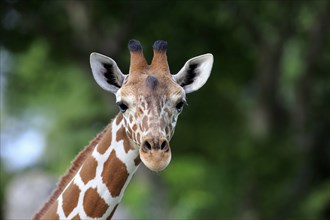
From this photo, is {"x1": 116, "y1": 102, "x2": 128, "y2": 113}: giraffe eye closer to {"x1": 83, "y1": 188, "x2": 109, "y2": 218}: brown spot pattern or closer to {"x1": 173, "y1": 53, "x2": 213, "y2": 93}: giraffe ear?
{"x1": 173, "y1": 53, "x2": 213, "y2": 93}: giraffe ear

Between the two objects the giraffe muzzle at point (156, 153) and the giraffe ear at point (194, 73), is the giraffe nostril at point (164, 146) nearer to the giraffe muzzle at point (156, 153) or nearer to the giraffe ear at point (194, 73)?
the giraffe muzzle at point (156, 153)

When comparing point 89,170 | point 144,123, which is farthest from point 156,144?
point 89,170

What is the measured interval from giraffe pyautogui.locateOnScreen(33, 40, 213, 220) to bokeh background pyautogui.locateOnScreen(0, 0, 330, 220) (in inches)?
414

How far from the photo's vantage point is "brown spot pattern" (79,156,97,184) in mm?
7905

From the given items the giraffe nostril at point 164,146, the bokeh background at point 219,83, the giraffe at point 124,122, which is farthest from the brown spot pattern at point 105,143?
the bokeh background at point 219,83

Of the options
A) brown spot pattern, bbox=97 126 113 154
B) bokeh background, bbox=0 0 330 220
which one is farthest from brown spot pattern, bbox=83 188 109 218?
bokeh background, bbox=0 0 330 220

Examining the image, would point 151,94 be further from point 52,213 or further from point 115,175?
point 52,213

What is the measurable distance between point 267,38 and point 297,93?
1.41 meters

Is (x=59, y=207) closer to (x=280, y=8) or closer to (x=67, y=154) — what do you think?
(x=280, y=8)

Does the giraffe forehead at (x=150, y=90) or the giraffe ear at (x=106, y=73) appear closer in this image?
the giraffe forehead at (x=150, y=90)

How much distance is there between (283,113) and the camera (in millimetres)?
24797

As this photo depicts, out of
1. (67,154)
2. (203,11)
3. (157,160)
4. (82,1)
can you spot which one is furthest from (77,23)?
(157,160)

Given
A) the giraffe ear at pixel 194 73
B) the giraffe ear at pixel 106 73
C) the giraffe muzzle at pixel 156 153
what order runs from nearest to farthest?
the giraffe muzzle at pixel 156 153 < the giraffe ear at pixel 106 73 < the giraffe ear at pixel 194 73

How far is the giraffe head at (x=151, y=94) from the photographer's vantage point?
23.4ft
